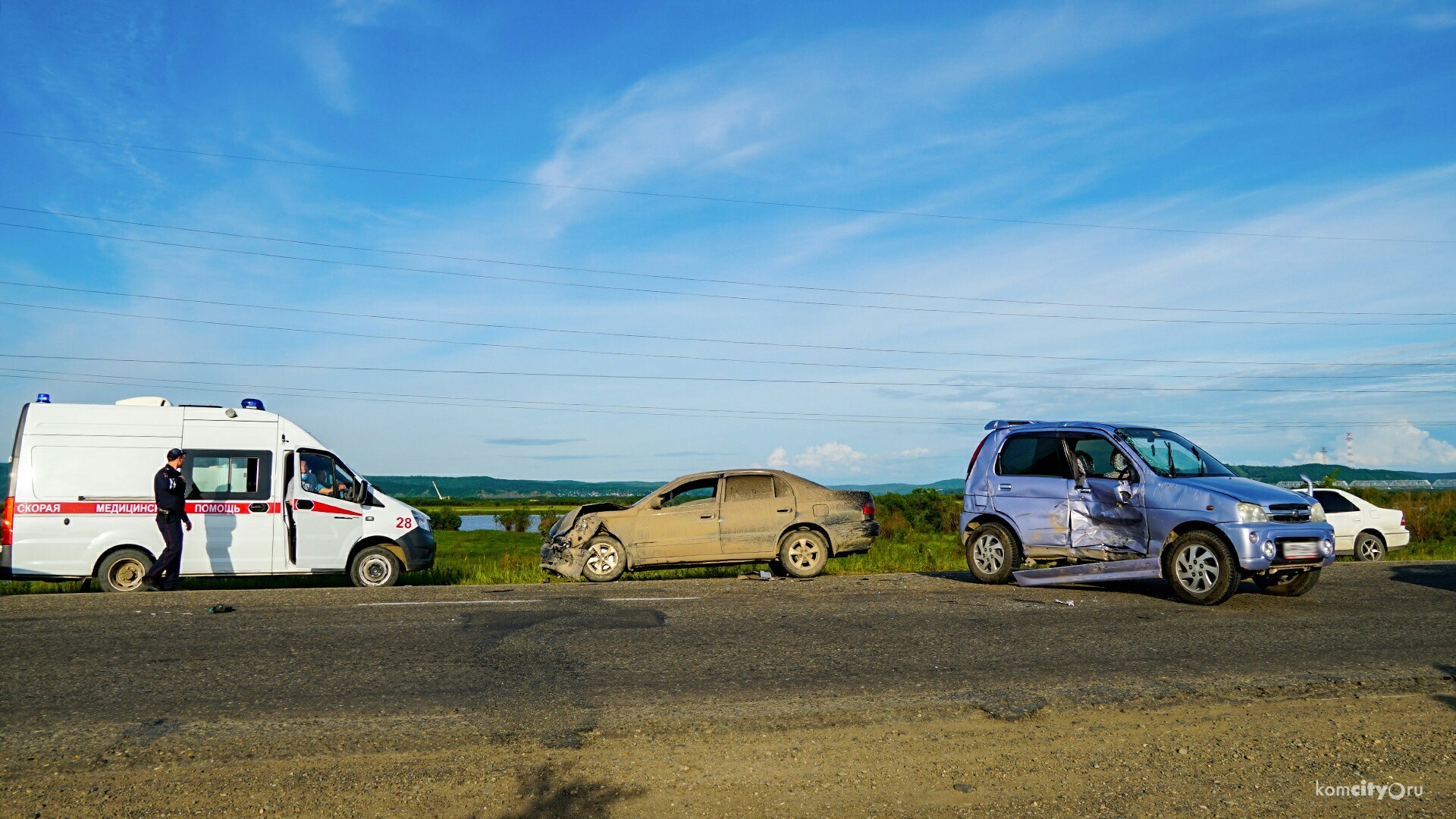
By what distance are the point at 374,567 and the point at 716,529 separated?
5.15m

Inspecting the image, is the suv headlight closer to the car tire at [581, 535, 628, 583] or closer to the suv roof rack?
the suv roof rack

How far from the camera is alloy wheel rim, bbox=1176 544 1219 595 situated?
1035 cm

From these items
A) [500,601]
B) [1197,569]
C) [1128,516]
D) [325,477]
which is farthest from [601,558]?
[1197,569]

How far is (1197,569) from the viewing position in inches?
412

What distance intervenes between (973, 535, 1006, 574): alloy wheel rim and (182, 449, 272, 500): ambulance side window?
33.2ft

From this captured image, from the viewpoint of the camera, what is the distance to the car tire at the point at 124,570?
13.4m

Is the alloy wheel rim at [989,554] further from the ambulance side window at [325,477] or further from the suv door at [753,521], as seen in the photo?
the ambulance side window at [325,477]

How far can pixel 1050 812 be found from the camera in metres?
4.50


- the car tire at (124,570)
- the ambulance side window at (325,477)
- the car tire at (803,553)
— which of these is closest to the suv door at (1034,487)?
the car tire at (803,553)

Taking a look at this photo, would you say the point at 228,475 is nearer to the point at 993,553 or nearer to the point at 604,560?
the point at 604,560

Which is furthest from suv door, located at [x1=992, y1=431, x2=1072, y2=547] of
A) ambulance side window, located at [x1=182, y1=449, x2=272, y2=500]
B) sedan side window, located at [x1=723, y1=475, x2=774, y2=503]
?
ambulance side window, located at [x1=182, y1=449, x2=272, y2=500]

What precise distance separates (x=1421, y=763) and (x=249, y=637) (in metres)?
8.49

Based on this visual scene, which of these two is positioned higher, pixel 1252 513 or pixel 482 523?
pixel 1252 513

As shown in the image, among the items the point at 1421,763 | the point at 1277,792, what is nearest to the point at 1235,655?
the point at 1421,763
